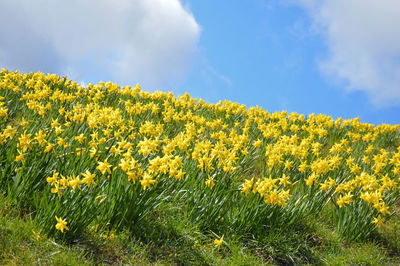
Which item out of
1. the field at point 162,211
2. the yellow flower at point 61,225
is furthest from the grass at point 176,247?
the yellow flower at point 61,225

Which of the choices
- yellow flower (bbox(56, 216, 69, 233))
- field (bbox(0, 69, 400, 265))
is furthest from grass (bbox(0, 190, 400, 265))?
yellow flower (bbox(56, 216, 69, 233))

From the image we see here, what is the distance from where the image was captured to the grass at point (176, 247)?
10.4ft

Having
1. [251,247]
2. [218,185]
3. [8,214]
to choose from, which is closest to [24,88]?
[8,214]

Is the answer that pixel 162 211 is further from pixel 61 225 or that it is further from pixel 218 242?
pixel 61 225

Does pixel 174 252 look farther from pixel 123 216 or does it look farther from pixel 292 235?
pixel 292 235

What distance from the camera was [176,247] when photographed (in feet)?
12.2

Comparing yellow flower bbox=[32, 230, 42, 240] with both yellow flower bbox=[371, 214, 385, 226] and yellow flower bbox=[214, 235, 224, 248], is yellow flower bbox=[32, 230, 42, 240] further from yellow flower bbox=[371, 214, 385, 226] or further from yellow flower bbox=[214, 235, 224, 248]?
yellow flower bbox=[371, 214, 385, 226]

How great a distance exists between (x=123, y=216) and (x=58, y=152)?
5.14 ft

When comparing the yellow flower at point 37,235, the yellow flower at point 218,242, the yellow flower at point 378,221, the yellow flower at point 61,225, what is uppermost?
the yellow flower at point 378,221

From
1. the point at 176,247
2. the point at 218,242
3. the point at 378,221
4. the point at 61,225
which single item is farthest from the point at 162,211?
the point at 378,221

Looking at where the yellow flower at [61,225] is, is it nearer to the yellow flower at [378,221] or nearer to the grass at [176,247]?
the grass at [176,247]

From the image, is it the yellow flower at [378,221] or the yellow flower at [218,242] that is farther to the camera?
the yellow flower at [378,221]

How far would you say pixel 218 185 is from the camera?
424cm

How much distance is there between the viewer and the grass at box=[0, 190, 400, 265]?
3182mm
